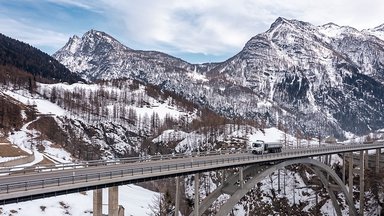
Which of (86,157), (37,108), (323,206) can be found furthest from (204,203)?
(37,108)

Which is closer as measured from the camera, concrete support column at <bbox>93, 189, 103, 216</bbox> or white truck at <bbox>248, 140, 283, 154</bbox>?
concrete support column at <bbox>93, 189, 103, 216</bbox>

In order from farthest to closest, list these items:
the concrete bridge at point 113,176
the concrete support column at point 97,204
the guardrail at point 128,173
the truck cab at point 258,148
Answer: the truck cab at point 258,148 < the concrete support column at point 97,204 < the concrete bridge at point 113,176 < the guardrail at point 128,173

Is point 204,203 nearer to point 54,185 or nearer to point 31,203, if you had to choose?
point 54,185

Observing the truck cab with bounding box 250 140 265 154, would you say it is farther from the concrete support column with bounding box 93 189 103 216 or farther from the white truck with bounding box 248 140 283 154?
the concrete support column with bounding box 93 189 103 216

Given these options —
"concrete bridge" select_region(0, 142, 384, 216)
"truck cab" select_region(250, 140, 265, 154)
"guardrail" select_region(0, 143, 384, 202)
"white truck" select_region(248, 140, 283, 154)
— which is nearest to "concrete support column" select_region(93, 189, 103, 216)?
"concrete bridge" select_region(0, 142, 384, 216)

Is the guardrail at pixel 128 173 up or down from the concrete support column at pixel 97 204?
up

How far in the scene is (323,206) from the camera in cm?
8488

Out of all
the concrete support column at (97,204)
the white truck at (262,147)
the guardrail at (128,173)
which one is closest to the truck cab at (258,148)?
the white truck at (262,147)

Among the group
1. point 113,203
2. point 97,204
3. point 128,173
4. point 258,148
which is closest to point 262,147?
point 258,148

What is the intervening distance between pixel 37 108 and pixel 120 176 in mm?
153808

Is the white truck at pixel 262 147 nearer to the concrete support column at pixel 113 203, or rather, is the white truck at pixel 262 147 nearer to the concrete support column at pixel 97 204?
the concrete support column at pixel 113 203

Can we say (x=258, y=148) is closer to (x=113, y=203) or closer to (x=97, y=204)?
(x=113, y=203)

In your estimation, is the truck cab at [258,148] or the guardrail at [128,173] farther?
the truck cab at [258,148]

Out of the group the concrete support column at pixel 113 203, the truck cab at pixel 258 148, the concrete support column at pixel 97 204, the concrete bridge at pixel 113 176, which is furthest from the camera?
the truck cab at pixel 258 148
